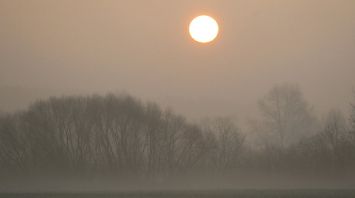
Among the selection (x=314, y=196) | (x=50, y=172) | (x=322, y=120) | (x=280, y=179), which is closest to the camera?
(x=314, y=196)

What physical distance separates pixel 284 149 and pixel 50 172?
22.2 metres

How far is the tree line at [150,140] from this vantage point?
50.0m

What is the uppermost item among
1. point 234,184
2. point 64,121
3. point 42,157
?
point 64,121

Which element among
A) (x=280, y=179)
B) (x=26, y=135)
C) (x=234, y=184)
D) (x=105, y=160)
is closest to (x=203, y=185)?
(x=234, y=184)

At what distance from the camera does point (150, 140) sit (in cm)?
5459

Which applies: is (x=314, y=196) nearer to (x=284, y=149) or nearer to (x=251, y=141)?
(x=284, y=149)

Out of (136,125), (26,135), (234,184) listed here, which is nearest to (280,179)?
(234,184)

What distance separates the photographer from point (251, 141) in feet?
187

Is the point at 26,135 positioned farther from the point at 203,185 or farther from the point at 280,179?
the point at 280,179

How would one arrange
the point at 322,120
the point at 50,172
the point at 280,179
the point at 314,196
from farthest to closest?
1. the point at 322,120
2. the point at 50,172
3. the point at 280,179
4. the point at 314,196

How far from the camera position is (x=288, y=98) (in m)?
57.6

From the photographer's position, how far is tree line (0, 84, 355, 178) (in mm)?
50000

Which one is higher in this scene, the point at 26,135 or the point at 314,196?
the point at 26,135

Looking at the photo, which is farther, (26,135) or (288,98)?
(288,98)
